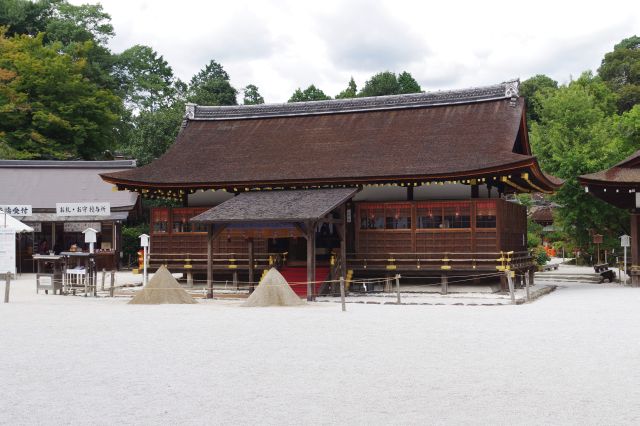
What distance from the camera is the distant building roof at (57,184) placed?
121 feet

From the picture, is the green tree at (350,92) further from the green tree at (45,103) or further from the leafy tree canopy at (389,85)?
the green tree at (45,103)

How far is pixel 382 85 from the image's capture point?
2603 inches

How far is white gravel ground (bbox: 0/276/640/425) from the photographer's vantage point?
7164 millimetres

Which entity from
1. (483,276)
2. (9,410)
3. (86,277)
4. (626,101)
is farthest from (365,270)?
(626,101)

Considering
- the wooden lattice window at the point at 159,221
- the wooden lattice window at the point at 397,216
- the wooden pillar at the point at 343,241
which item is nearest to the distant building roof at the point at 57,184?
the wooden lattice window at the point at 159,221

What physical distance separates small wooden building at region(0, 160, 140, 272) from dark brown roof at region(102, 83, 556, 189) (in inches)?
386

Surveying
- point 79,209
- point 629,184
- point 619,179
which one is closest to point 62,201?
point 79,209

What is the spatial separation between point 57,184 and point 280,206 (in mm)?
21128

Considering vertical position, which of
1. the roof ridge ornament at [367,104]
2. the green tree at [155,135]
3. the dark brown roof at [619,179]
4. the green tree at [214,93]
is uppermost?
the green tree at [214,93]

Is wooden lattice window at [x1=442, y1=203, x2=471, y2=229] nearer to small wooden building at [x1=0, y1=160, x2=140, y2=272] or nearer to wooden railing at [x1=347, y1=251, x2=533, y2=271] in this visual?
wooden railing at [x1=347, y1=251, x2=533, y2=271]

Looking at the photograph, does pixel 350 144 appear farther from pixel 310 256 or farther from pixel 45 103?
pixel 45 103

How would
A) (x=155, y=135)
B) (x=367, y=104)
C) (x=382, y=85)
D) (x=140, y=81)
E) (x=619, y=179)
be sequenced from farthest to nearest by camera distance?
(x=382, y=85) < (x=140, y=81) < (x=155, y=135) < (x=367, y=104) < (x=619, y=179)

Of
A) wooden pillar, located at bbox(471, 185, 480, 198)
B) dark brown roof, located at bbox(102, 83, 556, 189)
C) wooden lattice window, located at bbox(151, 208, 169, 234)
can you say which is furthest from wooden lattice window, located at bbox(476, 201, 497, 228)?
wooden lattice window, located at bbox(151, 208, 169, 234)

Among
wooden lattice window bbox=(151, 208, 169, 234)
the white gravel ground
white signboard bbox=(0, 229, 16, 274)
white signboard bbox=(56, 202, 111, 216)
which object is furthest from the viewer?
white signboard bbox=(56, 202, 111, 216)
